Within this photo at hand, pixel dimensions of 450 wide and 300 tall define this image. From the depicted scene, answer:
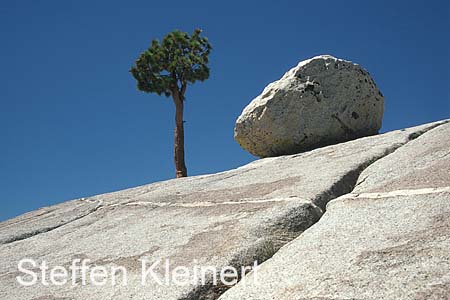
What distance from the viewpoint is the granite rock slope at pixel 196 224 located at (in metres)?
4.91

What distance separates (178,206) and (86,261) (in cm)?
203

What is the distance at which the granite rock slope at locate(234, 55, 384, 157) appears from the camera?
12312mm

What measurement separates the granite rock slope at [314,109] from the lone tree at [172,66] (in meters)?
10.1

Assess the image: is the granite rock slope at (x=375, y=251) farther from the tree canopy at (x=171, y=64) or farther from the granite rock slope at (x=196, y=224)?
the tree canopy at (x=171, y=64)

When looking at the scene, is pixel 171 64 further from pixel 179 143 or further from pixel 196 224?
pixel 196 224

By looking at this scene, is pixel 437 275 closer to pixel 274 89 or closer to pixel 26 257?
pixel 26 257

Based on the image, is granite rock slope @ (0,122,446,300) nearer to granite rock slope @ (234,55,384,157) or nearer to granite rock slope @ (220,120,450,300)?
granite rock slope @ (220,120,450,300)

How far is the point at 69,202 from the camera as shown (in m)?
11.8

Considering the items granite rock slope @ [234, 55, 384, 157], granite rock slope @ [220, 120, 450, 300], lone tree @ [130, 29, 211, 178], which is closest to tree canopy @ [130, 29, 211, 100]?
lone tree @ [130, 29, 211, 178]

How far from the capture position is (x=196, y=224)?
6.29m

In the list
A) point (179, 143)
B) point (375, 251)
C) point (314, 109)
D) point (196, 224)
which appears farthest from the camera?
point (179, 143)

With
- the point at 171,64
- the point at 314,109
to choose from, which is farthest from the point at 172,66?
the point at 314,109

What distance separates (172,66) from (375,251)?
2068cm

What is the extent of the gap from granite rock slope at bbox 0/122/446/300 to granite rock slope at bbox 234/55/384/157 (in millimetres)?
2255
